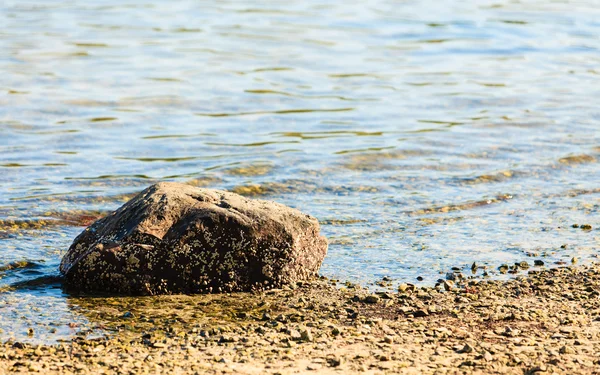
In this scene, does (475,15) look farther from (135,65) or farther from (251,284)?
(251,284)

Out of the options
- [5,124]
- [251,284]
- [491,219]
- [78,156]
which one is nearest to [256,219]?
[251,284]

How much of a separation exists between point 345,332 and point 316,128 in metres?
7.41

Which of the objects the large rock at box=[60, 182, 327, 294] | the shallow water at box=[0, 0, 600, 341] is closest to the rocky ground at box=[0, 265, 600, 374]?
the large rock at box=[60, 182, 327, 294]

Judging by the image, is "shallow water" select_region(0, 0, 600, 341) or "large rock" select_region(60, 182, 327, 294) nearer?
"large rock" select_region(60, 182, 327, 294)

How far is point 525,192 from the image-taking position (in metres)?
9.91

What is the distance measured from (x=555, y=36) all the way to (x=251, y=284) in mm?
16559

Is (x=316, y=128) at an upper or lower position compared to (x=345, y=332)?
lower

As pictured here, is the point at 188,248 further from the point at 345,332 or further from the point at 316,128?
the point at 316,128

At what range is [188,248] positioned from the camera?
646 centimetres

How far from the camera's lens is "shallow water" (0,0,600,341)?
805 centimetres

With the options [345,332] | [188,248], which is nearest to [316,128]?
[188,248]

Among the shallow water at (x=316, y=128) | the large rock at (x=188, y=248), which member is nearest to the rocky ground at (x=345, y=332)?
the large rock at (x=188, y=248)

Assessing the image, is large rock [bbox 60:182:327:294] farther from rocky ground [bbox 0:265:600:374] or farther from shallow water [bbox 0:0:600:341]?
shallow water [bbox 0:0:600:341]

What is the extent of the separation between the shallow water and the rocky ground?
43 cm
